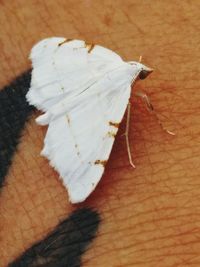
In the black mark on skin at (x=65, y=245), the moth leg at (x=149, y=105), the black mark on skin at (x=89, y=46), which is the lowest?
the black mark on skin at (x=65, y=245)

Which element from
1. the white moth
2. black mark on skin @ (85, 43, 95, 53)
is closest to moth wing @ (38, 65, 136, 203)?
the white moth

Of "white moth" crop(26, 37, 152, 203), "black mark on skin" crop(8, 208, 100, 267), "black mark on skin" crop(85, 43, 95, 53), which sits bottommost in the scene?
"black mark on skin" crop(8, 208, 100, 267)

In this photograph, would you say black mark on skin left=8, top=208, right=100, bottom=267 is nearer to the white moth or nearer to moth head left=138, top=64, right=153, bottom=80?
the white moth

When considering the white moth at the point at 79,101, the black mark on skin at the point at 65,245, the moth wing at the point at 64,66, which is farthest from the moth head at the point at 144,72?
the black mark on skin at the point at 65,245

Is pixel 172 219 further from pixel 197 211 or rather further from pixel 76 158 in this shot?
pixel 76 158

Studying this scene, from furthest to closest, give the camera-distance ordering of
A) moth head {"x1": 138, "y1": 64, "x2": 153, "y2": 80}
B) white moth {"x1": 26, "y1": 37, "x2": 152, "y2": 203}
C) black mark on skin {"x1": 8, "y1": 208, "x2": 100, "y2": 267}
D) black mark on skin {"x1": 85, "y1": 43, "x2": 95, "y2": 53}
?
black mark on skin {"x1": 85, "y1": 43, "x2": 95, "y2": 53}
moth head {"x1": 138, "y1": 64, "x2": 153, "y2": 80}
white moth {"x1": 26, "y1": 37, "x2": 152, "y2": 203}
black mark on skin {"x1": 8, "y1": 208, "x2": 100, "y2": 267}

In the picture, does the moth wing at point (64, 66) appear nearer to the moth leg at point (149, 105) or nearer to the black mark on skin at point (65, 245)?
the moth leg at point (149, 105)

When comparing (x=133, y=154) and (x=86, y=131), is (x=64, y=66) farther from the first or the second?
(x=133, y=154)
